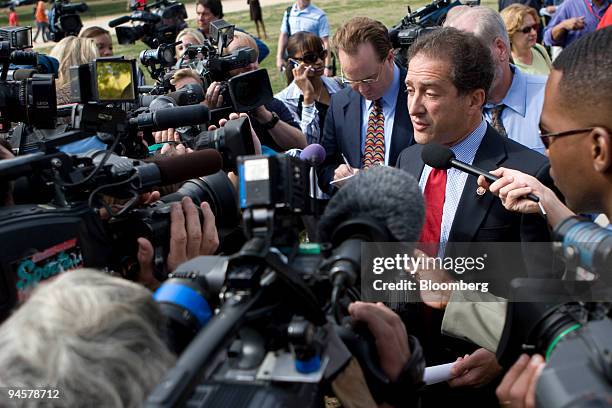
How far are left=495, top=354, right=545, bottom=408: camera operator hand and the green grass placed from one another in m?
13.0

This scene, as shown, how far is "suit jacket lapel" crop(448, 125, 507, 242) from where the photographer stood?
237 centimetres

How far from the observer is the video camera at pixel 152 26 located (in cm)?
582

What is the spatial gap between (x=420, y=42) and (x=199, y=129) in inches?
51.5

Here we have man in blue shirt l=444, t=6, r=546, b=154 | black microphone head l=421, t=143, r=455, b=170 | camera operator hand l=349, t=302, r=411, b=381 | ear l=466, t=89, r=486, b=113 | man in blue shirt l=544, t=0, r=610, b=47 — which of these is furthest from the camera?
man in blue shirt l=544, t=0, r=610, b=47

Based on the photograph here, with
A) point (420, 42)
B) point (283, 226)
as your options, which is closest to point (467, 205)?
point (420, 42)

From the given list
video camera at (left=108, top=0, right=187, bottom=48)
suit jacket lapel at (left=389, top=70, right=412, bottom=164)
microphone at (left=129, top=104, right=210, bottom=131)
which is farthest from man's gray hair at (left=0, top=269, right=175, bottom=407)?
video camera at (left=108, top=0, right=187, bottom=48)

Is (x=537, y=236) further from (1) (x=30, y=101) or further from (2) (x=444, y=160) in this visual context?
(1) (x=30, y=101)

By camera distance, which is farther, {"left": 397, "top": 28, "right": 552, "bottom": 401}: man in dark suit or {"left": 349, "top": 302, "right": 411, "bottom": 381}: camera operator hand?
{"left": 397, "top": 28, "right": 552, "bottom": 401}: man in dark suit

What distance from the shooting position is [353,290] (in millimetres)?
1442

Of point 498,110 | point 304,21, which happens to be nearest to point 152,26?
point 304,21

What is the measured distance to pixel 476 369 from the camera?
2.27 metres

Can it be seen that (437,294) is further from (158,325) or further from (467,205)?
(158,325)

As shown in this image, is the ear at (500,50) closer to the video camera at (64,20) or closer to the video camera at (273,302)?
the video camera at (273,302)

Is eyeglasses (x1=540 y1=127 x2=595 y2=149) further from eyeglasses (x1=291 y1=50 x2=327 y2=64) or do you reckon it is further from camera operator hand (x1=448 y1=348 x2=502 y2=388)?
eyeglasses (x1=291 y1=50 x2=327 y2=64)
